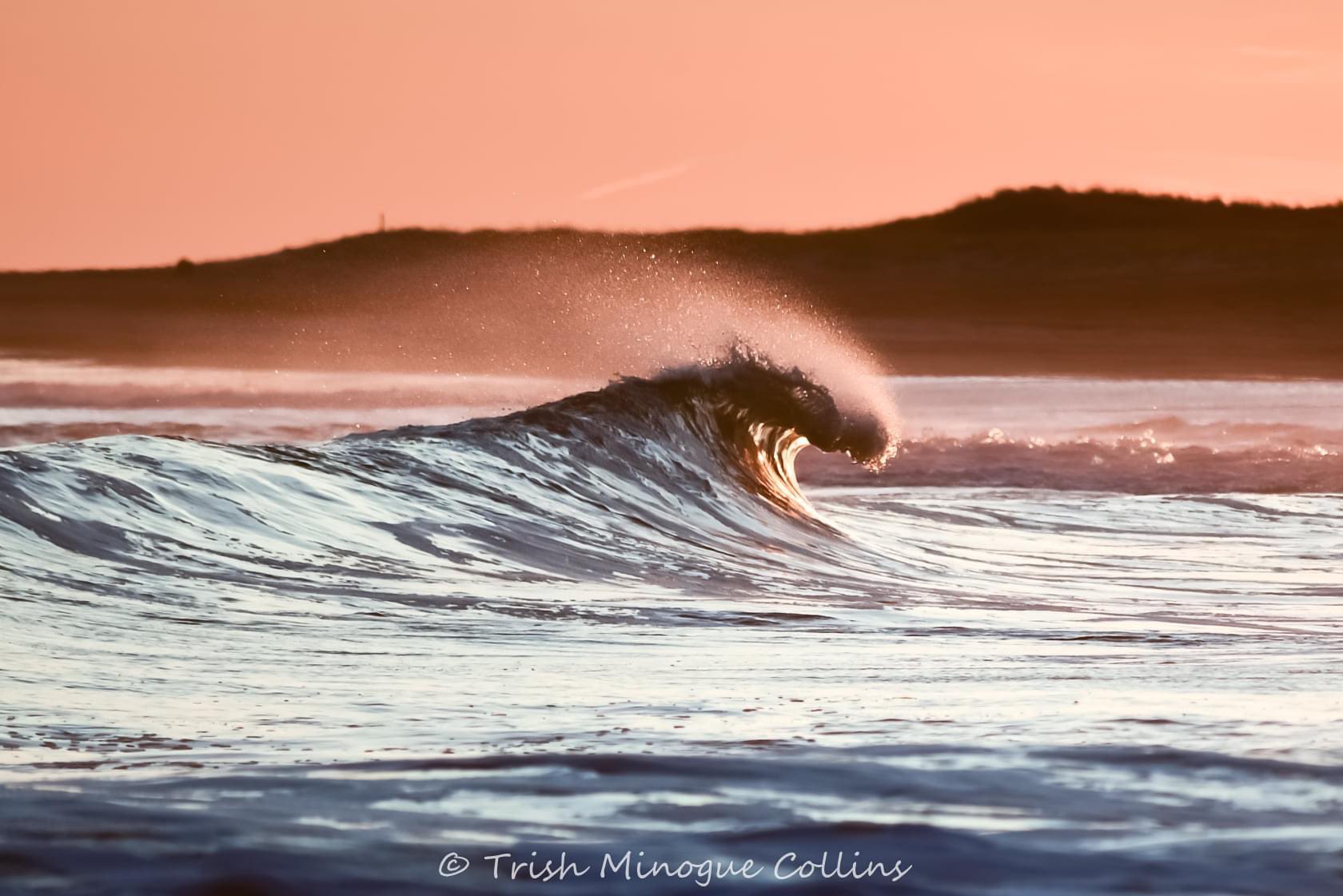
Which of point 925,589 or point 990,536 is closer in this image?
point 925,589

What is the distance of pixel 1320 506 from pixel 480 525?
703 inches

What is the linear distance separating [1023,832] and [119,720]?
2.70m

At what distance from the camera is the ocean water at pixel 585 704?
142 inches

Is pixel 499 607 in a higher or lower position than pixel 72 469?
lower

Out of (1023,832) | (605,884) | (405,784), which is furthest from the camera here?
(405,784)

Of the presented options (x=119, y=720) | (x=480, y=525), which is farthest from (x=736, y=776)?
(x=480, y=525)

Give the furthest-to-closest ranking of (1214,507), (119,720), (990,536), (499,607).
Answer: (1214,507), (990,536), (499,607), (119,720)

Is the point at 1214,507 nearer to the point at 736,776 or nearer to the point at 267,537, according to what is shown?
the point at 267,537

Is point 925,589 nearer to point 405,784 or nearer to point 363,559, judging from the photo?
point 363,559

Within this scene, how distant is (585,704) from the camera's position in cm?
560

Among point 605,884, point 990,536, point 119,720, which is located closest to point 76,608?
point 119,720

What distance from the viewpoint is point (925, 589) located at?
1304 centimetres

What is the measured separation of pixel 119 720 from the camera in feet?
16.8

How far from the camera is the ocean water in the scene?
361 centimetres
